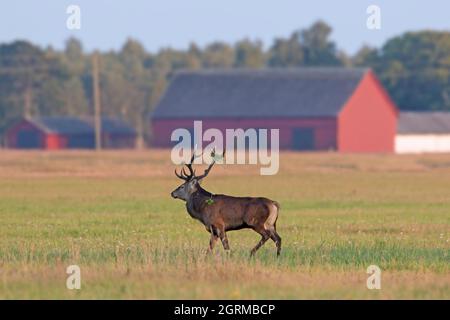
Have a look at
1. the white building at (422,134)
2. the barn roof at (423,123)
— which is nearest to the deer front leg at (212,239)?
the white building at (422,134)

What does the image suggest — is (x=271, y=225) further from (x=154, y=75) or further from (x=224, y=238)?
(x=154, y=75)

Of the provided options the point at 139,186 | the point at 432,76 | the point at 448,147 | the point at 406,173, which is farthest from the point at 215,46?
the point at 139,186

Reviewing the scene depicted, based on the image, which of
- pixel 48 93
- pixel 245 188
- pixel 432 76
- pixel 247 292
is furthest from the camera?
pixel 48 93

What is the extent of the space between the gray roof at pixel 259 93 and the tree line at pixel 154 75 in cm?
2024

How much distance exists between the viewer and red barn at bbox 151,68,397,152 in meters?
102

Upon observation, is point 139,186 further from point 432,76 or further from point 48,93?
point 48,93

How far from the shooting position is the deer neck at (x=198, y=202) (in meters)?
22.7

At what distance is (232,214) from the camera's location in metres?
22.2

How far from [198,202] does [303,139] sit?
260ft

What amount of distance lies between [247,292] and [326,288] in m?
1.23

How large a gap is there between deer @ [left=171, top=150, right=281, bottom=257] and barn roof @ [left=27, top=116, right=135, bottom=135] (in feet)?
282

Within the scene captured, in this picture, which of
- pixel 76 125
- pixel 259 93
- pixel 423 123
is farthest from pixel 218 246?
pixel 76 125

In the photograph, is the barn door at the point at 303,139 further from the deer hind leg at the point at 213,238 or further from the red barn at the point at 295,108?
the deer hind leg at the point at 213,238
